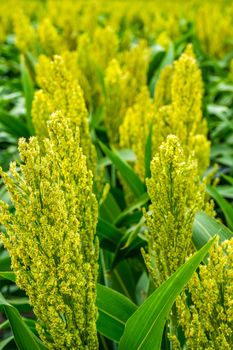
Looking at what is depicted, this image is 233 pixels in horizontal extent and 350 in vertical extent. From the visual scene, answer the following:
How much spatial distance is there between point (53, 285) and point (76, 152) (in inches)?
11.9

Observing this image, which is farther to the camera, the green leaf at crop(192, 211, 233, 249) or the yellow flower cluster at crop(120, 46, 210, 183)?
the yellow flower cluster at crop(120, 46, 210, 183)

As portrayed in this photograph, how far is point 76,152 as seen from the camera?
4.50ft

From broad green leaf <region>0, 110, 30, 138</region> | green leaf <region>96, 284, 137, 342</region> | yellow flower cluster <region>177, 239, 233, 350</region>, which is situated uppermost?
broad green leaf <region>0, 110, 30, 138</region>

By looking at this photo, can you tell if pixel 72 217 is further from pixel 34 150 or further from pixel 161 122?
pixel 161 122

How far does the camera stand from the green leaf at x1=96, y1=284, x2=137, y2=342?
163cm

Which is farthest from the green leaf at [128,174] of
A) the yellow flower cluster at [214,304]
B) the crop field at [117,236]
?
the yellow flower cluster at [214,304]

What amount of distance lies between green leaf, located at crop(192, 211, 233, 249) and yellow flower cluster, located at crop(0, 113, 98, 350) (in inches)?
19.7

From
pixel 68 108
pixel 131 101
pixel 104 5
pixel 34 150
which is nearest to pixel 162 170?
pixel 34 150

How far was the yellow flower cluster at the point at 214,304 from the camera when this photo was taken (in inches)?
48.2

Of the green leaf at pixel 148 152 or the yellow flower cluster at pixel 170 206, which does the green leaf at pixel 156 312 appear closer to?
the yellow flower cluster at pixel 170 206

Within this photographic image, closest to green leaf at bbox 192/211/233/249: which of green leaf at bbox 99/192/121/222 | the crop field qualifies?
the crop field

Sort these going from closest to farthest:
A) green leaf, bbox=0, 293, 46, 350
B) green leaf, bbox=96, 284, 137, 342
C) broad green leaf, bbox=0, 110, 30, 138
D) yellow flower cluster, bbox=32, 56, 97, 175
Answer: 1. green leaf, bbox=0, 293, 46, 350
2. green leaf, bbox=96, 284, 137, 342
3. yellow flower cluster, bbox=32, 56, 97, 175
4. broad green leaf, bbox=0, 110, 30, 138

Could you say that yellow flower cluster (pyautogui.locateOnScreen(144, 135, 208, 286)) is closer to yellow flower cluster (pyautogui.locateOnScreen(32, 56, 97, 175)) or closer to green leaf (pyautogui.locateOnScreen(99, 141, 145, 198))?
yellow flower cluster (pyautogui.locateOnScreen(32, 56, 97, 175))

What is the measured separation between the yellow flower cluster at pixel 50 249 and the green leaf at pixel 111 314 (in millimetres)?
285
